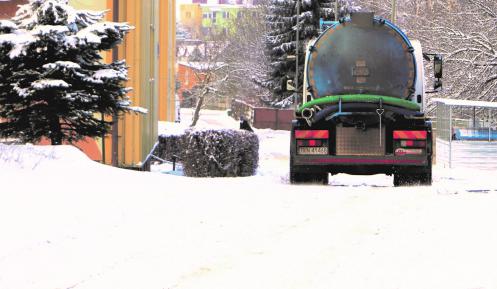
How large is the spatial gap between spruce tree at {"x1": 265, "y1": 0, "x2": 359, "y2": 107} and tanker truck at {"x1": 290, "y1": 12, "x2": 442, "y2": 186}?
3366 centimetres

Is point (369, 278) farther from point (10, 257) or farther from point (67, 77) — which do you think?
point (67, 77)

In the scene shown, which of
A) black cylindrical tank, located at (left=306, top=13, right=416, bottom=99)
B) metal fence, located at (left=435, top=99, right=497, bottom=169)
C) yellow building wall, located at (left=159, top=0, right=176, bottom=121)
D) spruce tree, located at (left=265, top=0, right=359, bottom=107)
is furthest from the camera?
spruce tree, located at (left=265, top=0, right=359, bottom=107)

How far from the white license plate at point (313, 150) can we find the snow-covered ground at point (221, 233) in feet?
6.34

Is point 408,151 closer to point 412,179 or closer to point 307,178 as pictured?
point 412,179

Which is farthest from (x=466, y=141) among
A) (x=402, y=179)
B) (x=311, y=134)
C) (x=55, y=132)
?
(x=55, y=132)

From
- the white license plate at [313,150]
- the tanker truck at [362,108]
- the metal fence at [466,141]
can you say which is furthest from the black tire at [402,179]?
the metal fence at [466,141]

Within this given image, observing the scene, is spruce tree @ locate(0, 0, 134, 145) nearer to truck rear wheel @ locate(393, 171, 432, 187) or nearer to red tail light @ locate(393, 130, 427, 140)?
red tail light @ locate(393, 130, 427, 140)

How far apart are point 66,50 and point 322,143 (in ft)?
15.5

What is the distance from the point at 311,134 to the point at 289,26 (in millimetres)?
38345

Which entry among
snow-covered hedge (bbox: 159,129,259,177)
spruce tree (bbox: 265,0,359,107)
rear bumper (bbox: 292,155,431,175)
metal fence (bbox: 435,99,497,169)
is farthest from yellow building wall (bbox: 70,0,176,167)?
spruce tree (bbox: 265,0,359,107)

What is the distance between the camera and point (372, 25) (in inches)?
588

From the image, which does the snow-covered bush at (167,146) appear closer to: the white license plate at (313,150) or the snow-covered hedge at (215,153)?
the snow-covered hedge at (215,153)

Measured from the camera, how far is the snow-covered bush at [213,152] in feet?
67.1

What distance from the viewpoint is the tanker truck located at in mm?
14320
